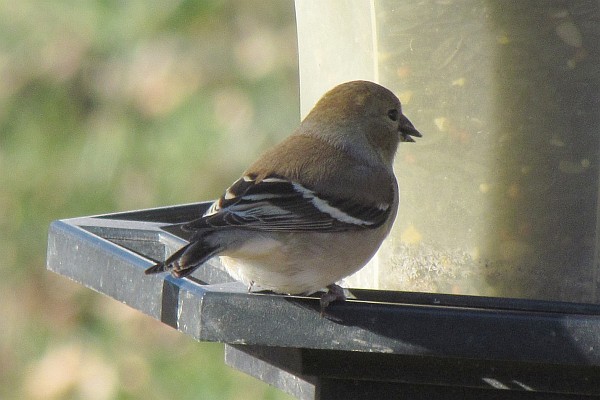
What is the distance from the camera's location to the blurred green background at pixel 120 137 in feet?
22.1

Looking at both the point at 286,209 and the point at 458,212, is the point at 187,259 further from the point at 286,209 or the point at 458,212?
the point at 458,212

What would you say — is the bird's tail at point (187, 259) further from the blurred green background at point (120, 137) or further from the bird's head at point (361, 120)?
the blurred green background at point (120, 137)

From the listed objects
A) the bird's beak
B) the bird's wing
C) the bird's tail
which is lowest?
the bird's tail

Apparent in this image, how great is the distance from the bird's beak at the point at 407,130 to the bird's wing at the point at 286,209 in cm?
28

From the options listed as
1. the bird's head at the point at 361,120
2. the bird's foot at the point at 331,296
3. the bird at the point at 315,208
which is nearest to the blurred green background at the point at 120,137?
the bird's head at the point at 361,120

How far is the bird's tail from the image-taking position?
2.96 metres

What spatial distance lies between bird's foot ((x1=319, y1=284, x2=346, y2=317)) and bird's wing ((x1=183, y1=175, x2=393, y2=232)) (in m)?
0.22

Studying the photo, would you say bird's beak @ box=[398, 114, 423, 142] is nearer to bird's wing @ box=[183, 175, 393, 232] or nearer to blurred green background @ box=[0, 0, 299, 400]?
bird's wing @ box=[183, 175, 393, 232]

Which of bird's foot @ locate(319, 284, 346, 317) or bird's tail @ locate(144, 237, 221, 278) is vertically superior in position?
bird's tail @ locate(144, 237, 221, 278)

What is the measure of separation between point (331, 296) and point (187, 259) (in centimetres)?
46

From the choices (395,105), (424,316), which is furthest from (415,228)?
(424,316)

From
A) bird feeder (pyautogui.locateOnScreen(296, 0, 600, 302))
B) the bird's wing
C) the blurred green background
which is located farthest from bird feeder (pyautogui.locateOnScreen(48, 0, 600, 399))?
the blurred green background

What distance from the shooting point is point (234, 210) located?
3.41 metres

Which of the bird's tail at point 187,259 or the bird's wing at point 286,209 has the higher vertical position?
the bird's wing at point 286,209
